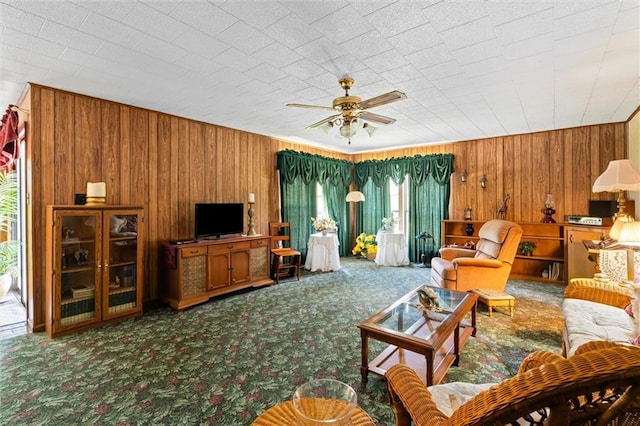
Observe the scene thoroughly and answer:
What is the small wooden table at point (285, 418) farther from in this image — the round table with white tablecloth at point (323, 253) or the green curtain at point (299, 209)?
the green curtain at point (299, 209)

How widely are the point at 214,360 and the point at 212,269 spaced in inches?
71.8

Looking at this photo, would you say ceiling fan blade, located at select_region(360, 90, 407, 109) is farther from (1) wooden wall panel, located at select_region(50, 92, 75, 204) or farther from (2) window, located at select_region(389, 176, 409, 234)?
(2) window, located at select_region(389, 176, 409, 234)

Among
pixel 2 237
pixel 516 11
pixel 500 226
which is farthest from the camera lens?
pixel 2 237

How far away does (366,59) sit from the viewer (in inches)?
107

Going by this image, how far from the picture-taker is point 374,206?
743 cm

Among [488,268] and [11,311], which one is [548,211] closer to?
[488,268]

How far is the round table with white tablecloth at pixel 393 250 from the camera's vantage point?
21.2ft

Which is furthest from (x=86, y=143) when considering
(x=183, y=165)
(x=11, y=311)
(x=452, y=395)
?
(x=452, y=395)

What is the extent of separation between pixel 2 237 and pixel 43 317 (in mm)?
3047

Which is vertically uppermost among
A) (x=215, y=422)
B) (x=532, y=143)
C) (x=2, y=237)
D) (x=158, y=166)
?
(x=532, y=143)

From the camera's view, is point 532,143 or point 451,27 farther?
point 532,143

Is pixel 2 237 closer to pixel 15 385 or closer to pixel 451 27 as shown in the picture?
pixel 15 385

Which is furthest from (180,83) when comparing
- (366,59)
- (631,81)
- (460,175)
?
(460,175)

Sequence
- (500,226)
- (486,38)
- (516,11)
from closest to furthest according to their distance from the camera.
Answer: (516,11) → (486,38) → (500,226)
